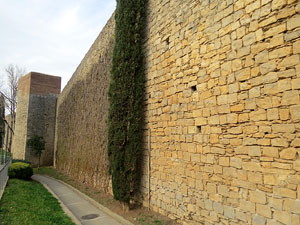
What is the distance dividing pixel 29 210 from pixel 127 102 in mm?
3637

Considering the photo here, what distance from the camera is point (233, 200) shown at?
3525 millimetres

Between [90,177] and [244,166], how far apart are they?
24.9ft

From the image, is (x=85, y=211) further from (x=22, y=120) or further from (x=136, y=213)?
(x=22, y=120)

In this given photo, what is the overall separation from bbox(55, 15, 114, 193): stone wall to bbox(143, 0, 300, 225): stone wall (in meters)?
3.63

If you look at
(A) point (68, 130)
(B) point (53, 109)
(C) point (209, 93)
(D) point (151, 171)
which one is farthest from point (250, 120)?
(B) point (53, 109)

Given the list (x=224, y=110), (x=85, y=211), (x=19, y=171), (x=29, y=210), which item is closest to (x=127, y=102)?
(x=224, y=110)

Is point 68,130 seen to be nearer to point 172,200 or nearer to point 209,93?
point 172,200

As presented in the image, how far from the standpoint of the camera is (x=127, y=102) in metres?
6.10

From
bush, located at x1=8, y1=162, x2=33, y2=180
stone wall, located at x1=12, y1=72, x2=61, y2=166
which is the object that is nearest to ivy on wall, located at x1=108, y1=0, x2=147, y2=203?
bush, located at x1=8, y1=162, x2=33, y2=180

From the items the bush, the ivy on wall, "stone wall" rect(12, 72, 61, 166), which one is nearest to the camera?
the ivy on wall

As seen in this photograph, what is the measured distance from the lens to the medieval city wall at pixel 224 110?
2938 millimetres

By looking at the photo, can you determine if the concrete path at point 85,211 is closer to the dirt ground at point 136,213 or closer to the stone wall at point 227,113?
the dirt ground at point 136,213

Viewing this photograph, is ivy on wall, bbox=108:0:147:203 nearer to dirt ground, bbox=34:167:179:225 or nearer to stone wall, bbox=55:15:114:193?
dirt ground, bbox=34:167:179:225

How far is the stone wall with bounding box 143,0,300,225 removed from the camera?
293 cm
